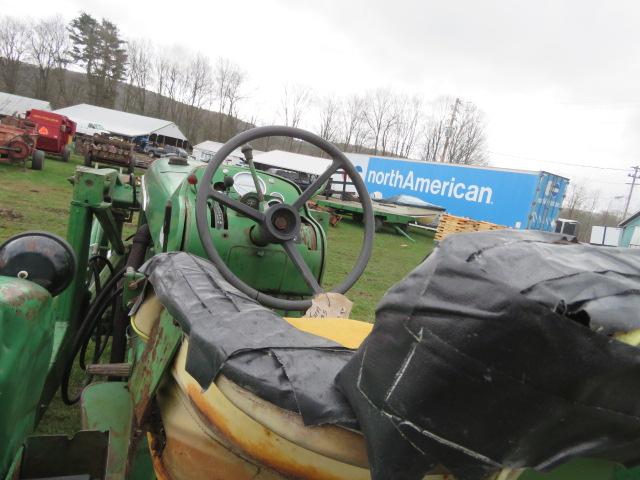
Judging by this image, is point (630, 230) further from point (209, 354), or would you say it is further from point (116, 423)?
point (209, 354)

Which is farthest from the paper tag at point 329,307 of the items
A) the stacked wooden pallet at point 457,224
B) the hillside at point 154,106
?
the hillside at point 154,106

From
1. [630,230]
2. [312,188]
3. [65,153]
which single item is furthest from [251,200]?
[630,230]

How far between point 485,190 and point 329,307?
17.0 m

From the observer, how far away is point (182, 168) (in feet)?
9.71

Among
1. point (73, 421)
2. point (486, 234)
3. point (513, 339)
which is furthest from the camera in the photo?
point (73, 421)

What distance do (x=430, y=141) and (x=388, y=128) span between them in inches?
200

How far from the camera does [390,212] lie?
15969mm

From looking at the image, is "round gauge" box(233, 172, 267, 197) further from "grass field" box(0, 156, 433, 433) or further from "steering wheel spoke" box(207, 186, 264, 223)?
"grass field" box(0, 156, 433, 433)

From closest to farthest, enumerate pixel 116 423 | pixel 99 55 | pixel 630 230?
pixel 116 423 < pixel 630 230 < pixel 99 55

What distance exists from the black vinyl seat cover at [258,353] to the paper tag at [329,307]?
63cm

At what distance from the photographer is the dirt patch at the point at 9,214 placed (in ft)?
24.7

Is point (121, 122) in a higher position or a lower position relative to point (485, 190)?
higher

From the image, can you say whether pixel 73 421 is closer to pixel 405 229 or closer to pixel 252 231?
pixel 252 231

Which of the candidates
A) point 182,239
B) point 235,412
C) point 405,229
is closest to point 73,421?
point 182,239
